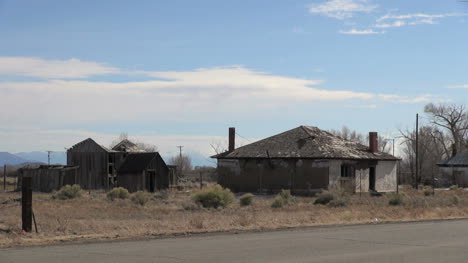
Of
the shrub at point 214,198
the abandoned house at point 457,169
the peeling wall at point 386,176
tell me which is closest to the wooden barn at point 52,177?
the shrub at point 214,198

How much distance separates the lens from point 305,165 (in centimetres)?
4594

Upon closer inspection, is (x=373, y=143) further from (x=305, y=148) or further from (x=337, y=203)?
(x=337, y=203)

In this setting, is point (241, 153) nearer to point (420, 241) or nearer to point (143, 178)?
point (143, 178)

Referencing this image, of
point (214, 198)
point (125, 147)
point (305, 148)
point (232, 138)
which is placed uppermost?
point (232, 138)

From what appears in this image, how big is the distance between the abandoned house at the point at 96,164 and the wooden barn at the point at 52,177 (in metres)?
0.70

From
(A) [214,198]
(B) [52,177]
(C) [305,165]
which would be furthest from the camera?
(B) [52,177]

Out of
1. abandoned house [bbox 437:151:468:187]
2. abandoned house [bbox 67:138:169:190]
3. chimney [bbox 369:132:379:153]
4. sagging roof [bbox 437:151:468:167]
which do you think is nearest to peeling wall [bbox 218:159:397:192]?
chimney [bbox 369:132:379:153]

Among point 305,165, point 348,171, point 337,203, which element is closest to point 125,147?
point 305,165

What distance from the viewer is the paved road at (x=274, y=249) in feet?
41.6

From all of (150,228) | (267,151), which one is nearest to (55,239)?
(150,228)

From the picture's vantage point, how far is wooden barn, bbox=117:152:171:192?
54562 mm

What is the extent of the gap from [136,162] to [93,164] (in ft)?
12.3

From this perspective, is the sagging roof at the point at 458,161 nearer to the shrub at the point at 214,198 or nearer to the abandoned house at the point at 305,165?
the abandoned house at the point at 305,165

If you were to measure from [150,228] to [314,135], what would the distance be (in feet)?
104
